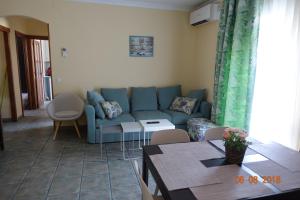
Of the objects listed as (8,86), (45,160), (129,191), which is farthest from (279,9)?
(8,86)

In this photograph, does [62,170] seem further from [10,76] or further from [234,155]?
[10,76]

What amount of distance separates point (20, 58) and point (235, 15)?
217 inches

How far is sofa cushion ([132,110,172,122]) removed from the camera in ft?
12.8

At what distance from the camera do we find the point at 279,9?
254 cm

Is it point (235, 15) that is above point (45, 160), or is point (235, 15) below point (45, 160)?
above

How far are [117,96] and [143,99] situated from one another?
1.72ft

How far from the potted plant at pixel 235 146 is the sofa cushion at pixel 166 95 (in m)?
3.04

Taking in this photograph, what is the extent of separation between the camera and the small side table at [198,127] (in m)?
3.44

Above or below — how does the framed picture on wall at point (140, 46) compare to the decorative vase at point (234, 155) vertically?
above

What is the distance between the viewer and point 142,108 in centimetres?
440

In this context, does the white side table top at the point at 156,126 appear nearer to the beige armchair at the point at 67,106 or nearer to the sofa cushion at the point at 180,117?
the sofa cushion at the point at 180,117

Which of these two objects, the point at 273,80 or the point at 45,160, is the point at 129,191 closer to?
the point at 45,160

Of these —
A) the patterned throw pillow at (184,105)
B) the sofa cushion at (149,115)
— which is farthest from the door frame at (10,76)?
the patterned throw pillow at (184,105)

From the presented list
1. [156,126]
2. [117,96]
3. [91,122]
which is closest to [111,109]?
[91,122]
